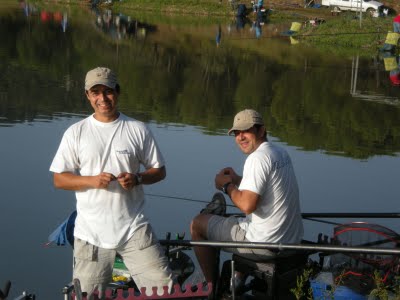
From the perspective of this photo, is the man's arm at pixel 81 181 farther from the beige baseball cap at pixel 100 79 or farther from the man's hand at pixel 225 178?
the man's hand at pixel 225 178

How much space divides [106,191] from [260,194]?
3.29 feet

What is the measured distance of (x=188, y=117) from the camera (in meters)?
15.5

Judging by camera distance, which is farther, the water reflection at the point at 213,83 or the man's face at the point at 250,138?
the water reflection at the point at 213,83

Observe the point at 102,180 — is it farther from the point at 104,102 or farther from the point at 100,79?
the point at 100,79

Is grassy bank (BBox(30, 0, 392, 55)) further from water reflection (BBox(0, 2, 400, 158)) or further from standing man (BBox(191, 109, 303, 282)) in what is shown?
standing man (BBox(191, 109, 303, 282))

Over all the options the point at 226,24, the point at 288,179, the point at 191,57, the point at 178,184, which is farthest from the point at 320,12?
the point at 288,179

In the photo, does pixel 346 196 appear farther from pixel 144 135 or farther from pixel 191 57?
pixel 191 57

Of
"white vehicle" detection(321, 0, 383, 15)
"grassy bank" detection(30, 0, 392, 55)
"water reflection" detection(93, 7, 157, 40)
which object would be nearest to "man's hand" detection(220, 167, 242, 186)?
"grassy bank" detection(30, 0, 392, 55)

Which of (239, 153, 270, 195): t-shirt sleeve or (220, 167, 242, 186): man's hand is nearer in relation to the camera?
(239, 153, 270, 195): t-shirt sleeve

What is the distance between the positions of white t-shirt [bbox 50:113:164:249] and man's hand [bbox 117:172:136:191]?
7 centimetres

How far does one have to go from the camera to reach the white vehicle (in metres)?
49.2

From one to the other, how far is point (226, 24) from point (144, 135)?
140ft

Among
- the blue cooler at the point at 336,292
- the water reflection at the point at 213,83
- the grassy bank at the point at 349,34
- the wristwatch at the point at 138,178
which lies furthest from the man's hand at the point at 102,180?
the grassy bank at the point at 349,34

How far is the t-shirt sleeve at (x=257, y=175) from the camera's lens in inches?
211
